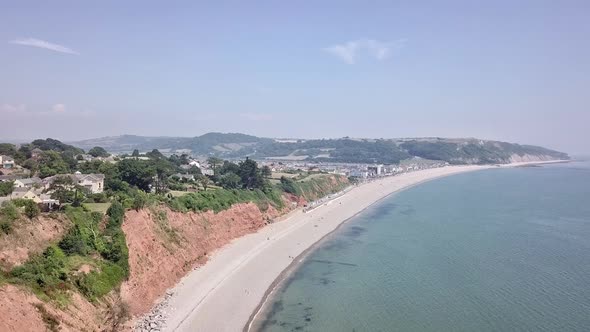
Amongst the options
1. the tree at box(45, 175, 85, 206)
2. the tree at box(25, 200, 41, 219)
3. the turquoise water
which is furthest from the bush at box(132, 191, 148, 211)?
the turquoise water

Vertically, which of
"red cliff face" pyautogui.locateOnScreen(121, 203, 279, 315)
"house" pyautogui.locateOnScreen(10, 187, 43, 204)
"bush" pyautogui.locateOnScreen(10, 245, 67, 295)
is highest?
"house" pyautogui.locateOnScreen(10, 187, 43, 204)

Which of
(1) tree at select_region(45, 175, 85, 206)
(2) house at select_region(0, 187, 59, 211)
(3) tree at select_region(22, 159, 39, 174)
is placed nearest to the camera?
(2) house at select_region(0, 187, 59, 211)

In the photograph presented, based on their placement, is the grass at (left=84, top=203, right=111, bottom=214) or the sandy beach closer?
the sandy beach

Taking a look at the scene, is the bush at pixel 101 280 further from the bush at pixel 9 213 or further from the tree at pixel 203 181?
the tree at pixel 203 181

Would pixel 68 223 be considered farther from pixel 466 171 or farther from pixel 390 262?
pixel 466 171

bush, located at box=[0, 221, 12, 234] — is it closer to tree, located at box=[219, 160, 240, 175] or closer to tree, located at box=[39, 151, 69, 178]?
tree, located at box=[39, 151, 69, 178]

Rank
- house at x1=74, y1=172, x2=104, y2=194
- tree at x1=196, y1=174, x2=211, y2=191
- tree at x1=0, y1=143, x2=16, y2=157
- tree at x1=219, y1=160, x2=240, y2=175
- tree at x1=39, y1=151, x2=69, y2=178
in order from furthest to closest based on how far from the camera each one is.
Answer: tree at x1=219, y1=160, x2=240, y2=175, tree at x1=196, y1=174, x2=211, y2=191, tree at x1=0, y1=143, x2=16, y2=157, tree at x1=39, y1=151, x2=69, y2=178, house at x1=74, y1=172, x2=104, y2=194
